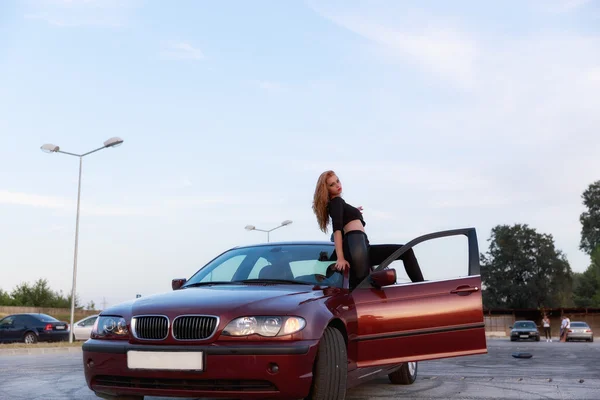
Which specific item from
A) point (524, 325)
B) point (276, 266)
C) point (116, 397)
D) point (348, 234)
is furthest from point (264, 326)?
point (524, 325)

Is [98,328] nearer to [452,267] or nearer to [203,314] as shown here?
[203,314]

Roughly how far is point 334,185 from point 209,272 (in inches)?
53.5

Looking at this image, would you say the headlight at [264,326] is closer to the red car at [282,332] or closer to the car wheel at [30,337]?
the red car at [282,332]

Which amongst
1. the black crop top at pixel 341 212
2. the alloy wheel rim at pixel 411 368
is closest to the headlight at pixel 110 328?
the black crop top at pixel 341 212

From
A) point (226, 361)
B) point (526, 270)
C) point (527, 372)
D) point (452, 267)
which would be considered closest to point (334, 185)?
point (452, 267)

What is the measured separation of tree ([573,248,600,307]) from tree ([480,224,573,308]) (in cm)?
255

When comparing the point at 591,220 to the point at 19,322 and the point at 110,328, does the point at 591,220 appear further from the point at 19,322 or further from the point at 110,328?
the point at 110,328

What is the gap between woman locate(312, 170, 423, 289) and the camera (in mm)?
6316

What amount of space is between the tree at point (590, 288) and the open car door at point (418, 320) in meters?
87.0

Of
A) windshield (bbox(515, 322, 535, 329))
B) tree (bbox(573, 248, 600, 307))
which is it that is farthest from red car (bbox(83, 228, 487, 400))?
tree (bbox(573, 248, 600, 307))

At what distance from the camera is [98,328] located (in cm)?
545

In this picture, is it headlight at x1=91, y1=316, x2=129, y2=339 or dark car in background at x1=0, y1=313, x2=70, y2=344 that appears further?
dark car in background at x1=0, y1=313, x2=70, y2=344

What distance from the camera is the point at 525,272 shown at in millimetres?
86875

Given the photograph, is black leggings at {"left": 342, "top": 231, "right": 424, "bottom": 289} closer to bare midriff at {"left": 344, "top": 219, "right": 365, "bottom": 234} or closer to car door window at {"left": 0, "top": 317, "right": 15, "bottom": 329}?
bare midriff at {"left": 344, "top": 219, "right": 365, "bottom": 234}
